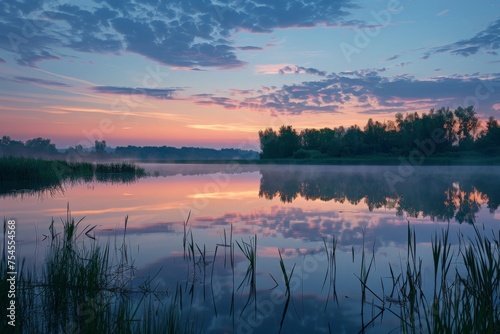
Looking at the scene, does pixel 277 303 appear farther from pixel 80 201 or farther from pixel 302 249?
pixel 80 201

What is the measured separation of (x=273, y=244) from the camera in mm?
8000

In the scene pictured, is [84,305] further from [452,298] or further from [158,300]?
[452,298]

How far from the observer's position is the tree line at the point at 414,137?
71.1 m

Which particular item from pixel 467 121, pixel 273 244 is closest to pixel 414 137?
pixel 467 121

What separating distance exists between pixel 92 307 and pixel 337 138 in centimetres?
8744

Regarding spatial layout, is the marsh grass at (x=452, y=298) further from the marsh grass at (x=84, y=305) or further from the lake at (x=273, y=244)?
the marsh grass at (x=84, y=305)

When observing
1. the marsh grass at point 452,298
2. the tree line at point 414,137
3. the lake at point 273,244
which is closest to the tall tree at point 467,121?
the tree line at point 414,137

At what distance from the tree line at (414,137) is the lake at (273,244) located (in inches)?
2479

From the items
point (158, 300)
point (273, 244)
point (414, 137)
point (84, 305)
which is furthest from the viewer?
point (414, 137)

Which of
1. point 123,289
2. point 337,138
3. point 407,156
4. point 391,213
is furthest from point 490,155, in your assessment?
point 123,289

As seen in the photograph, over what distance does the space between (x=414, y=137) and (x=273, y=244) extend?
250ft

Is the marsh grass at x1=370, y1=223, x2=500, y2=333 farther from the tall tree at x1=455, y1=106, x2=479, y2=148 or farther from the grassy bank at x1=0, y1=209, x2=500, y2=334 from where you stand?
the tall tree at x1=455, y1=106, x2=479, y2=148

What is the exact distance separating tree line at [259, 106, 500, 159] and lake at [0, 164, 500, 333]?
6298 centimetres

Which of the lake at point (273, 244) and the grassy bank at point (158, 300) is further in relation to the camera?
the lake at point (273, 244)
